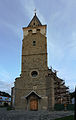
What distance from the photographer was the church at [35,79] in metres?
27.1

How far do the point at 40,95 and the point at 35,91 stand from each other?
123 cm

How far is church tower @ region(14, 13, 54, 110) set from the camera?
27.0 metres

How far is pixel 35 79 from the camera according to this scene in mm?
28578

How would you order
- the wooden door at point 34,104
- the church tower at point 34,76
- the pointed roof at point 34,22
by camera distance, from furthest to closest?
the pointed roof at point 34,22 → the wooden door at point 34,104 → the church tower at point 34,76

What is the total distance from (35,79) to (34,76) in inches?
35.1

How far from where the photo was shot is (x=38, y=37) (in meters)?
31.6

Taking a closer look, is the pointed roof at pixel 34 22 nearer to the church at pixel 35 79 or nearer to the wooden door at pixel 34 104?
the church at pixel 35 79

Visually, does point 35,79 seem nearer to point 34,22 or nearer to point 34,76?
point 34,76

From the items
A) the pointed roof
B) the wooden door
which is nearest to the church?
the wooden door

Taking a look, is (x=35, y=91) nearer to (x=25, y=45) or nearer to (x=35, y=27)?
(x=25, y=45)

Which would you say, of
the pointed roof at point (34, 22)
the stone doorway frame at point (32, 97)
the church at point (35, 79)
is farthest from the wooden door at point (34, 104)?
the pointed roof at point (34, 22)

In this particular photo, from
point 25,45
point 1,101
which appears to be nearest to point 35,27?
point 25,45

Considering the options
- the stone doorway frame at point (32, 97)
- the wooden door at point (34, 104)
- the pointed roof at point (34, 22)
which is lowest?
the wooden door at point (34, 104)

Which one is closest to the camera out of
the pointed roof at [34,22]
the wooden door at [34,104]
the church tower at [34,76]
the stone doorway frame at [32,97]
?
the stone doorway frame at [32,97]
